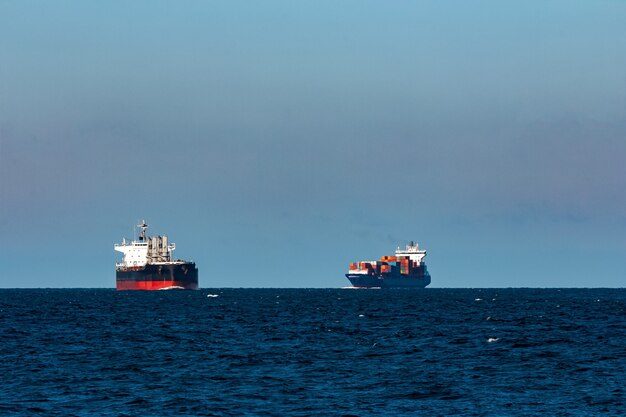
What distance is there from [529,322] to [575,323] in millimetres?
5159

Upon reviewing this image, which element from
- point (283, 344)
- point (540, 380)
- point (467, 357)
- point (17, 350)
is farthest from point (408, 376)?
point (17, 350)

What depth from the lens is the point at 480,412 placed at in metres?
43.3

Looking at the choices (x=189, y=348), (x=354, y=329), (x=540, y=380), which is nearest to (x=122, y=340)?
(x=189, y=348)

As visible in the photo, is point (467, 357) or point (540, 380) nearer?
point (540, 380)

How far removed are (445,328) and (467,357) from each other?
3078 centimetres

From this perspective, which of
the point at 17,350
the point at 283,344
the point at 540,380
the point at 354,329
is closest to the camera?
the point at 540,380

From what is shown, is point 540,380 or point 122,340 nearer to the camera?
point 540,380

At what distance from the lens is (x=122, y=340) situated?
81.6 meters

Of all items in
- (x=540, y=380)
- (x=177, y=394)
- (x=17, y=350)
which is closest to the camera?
(x=177, y=394)

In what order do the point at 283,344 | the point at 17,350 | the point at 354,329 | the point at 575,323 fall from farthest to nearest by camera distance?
the point at 575,323
the point at 354,329
the point at 283,344
the point at 17,350

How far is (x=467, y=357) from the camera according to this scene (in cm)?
6612

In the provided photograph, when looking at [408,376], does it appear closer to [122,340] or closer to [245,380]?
[245,380]

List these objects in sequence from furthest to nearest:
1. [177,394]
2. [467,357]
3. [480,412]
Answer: [467,357] → [177,394] → [480,412]

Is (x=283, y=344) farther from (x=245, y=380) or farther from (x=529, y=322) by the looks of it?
(x=529, y=322)
